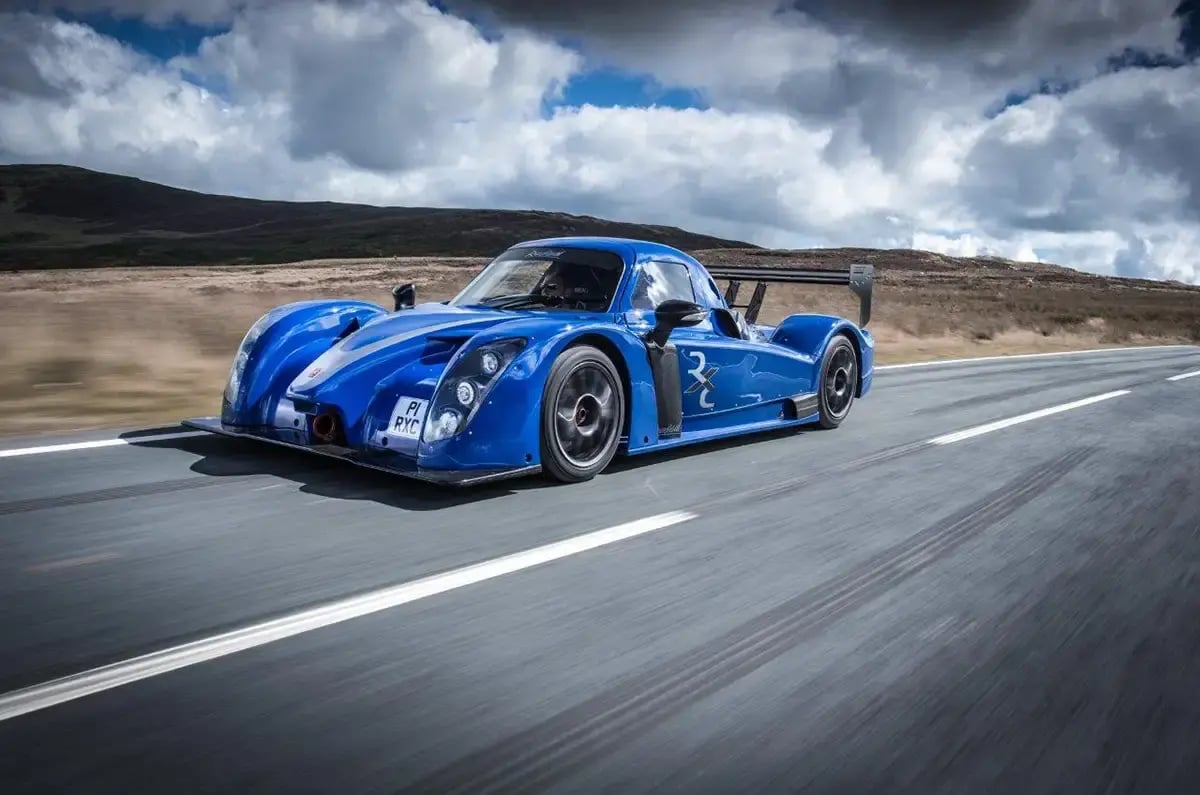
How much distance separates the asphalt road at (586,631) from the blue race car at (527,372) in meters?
0.25

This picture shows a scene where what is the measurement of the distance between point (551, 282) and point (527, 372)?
1.43 m

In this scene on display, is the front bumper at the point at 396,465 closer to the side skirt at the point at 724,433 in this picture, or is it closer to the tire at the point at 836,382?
the side skirt at the point at 724,433

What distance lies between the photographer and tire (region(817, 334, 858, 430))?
7730 millimetres

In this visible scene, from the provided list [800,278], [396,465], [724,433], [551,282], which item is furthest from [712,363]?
[396,465]

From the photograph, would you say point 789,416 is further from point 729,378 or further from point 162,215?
point 162,215

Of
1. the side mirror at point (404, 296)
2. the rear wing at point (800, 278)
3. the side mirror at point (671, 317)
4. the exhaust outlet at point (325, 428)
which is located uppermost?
the rear wing at point (800, 278)

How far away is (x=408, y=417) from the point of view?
483 cm

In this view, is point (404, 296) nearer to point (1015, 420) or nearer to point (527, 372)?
point (527, 372)

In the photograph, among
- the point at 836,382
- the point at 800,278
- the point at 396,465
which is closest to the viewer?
the point at 396,465

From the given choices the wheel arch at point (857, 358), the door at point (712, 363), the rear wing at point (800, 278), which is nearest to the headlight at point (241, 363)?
the door at point (712, 363)

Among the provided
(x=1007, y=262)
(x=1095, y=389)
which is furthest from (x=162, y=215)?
(x=1095, y=389)

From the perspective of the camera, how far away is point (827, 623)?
10.8 ft

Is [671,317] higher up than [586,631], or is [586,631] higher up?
[671,317]

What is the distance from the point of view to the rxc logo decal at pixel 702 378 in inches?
241
